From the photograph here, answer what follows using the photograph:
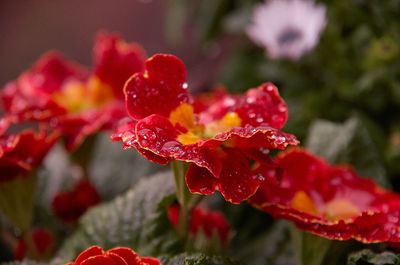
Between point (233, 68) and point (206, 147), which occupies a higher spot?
point (206, 147)

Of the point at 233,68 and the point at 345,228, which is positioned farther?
the point at 233,68

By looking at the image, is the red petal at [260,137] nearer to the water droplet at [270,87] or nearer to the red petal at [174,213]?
the water droplet at [270,87]

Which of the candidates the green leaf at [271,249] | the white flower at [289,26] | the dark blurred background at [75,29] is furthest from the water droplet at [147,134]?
the dark blurred background at [75,29]

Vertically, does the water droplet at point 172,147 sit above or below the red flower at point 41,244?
above

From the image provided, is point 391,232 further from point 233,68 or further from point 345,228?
point 233,68

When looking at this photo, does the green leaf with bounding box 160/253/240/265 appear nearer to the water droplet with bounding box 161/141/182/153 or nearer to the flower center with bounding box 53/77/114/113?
the water droplet with bounding box 161/141/182/153

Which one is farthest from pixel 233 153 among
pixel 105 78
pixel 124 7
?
pixel 124 7
